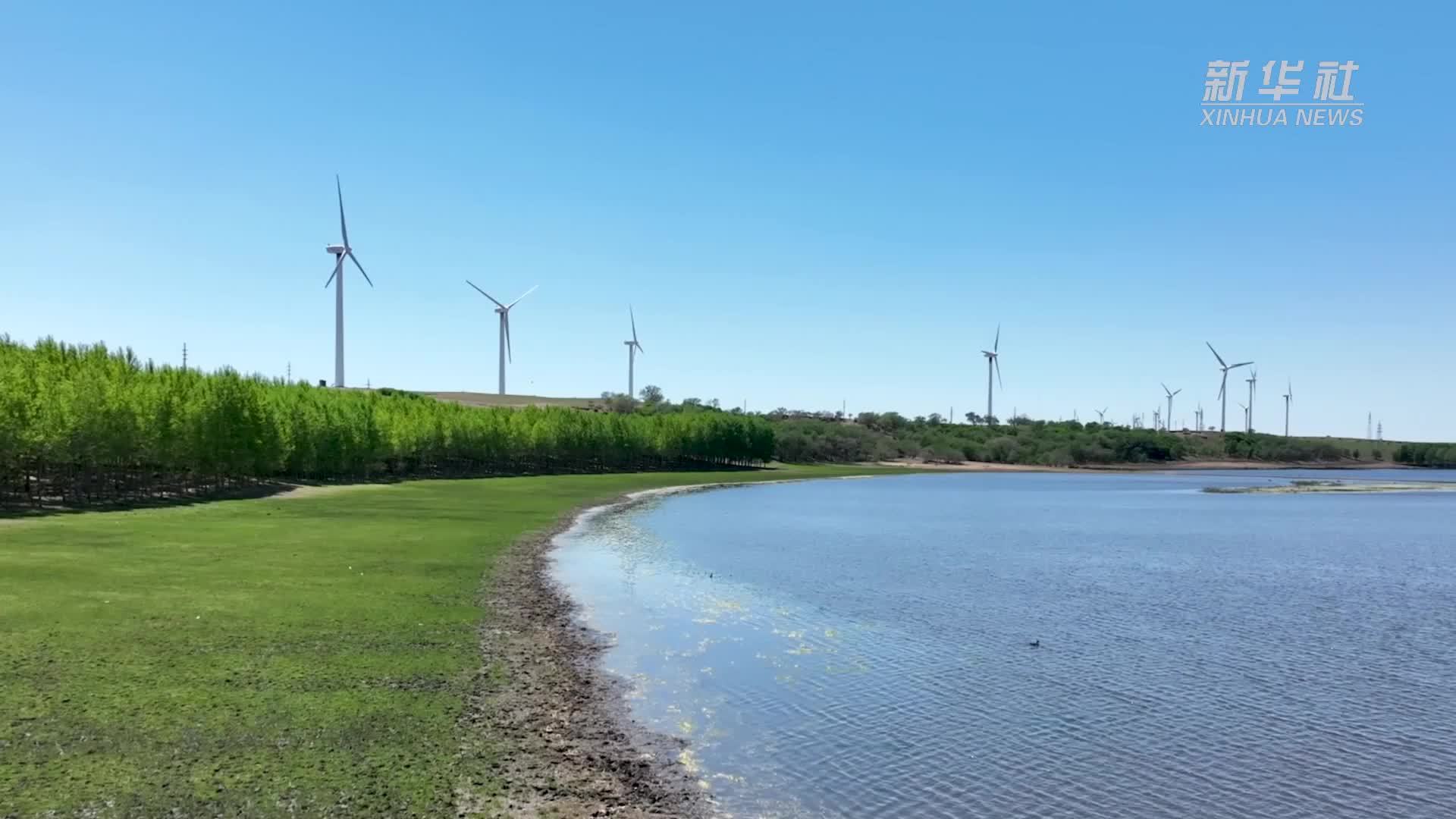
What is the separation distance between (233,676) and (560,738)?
21.8 ft

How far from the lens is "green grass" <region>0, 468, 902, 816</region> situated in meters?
13.0

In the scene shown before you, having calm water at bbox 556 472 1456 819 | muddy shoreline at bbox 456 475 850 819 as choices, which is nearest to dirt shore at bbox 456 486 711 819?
muddy shoreline at bbox 456 475 850 819

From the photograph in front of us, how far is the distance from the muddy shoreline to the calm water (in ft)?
2.25

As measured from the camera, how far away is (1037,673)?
24094mm

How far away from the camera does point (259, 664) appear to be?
64.5 ft

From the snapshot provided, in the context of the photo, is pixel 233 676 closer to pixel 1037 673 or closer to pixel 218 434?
pixel 1037 673

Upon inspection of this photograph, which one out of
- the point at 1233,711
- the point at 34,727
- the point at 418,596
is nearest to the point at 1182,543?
the point at 1233,711

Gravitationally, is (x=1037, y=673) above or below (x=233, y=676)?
below

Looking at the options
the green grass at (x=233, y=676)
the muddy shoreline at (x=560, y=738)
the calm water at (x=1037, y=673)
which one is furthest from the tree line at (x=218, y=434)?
the muddy shoreline at (x=560, y=738)

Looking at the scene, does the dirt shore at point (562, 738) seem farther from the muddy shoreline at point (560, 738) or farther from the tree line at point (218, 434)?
the tree line at point (218, 434)

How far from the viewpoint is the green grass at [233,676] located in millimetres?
12977

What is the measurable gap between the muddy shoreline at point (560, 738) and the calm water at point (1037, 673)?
0.69 m

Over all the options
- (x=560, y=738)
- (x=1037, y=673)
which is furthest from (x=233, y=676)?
(x=1037, y=673)

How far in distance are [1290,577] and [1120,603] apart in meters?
14.2
